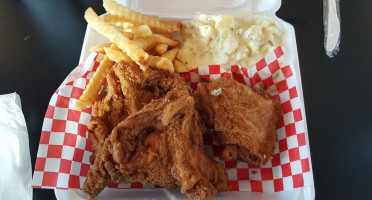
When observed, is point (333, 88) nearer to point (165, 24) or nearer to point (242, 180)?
point (242, 180)

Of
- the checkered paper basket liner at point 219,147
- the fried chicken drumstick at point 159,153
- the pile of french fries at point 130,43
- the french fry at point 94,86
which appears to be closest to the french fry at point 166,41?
the pile of french fries at point 130,43

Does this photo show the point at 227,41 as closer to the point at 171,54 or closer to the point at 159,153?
the point at 171,54

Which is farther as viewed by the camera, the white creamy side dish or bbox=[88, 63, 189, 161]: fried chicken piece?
the white creamy side dish

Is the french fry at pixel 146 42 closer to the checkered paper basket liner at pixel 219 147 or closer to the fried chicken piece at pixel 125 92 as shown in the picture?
the fried chicken piece at pixel 125 92

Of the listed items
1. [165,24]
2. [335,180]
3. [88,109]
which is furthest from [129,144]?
[335,180]

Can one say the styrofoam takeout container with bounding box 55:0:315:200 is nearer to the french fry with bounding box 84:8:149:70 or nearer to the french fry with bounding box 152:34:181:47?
the french fry with bounding box 152:34:181:47

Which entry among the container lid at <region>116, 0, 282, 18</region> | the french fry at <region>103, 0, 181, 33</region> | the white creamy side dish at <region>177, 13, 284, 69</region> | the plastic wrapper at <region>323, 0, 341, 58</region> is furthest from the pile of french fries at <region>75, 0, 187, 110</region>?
the plastic wrapper at <region>323, 0, 341, 58</region>

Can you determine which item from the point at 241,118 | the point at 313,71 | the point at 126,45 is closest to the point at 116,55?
the point at 126,45
